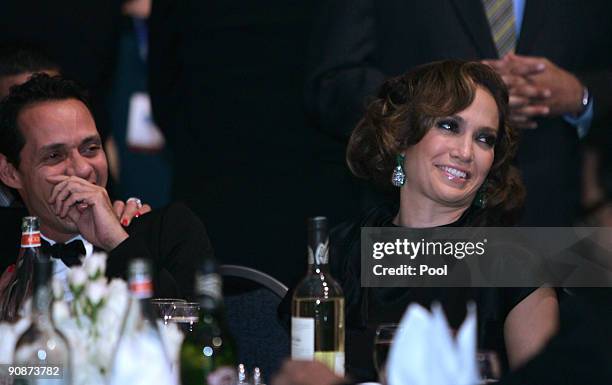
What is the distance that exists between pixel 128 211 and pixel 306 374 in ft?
5.75

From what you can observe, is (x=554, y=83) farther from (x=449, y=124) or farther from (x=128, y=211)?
(x=128, y=211)

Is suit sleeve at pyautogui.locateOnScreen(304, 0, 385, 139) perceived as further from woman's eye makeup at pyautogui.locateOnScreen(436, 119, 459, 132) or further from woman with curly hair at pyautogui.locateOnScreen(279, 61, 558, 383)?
woman's eye makeup at pyautogui.locateOnScreen(436, 119, 459, 132)

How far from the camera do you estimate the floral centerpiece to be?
197 centimetres

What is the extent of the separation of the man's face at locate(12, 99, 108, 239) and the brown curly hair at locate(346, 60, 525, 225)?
2.74 feet

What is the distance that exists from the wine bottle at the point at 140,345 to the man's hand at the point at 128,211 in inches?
61.0

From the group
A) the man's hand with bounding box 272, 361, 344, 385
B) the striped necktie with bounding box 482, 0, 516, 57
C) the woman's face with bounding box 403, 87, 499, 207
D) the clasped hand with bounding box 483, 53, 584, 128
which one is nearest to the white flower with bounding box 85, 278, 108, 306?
the man's hand with bounding box 272, 361, 344, 385

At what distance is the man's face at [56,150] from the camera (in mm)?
3418

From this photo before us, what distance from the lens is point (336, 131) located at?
4.02 meters

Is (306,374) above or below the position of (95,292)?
below

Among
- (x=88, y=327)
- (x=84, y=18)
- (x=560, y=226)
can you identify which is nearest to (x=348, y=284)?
(x=560, y=226)

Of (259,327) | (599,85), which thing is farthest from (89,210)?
(599,85)

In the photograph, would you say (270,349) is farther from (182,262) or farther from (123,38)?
(123,38)

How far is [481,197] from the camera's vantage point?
3.46 meters

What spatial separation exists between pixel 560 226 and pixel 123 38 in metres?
2.53
